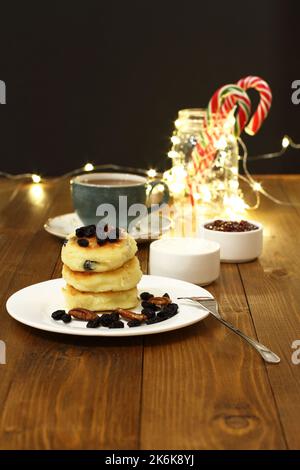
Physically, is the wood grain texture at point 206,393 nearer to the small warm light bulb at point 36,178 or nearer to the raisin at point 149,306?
the raisin at point 149,306

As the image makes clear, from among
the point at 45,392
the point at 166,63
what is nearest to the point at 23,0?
the point at 166,63

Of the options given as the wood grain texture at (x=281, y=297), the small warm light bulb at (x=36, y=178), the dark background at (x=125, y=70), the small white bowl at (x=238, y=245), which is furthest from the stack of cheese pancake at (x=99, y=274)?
the dark background at (x=125, y=70)

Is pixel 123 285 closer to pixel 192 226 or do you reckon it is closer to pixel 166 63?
pixel 192 226

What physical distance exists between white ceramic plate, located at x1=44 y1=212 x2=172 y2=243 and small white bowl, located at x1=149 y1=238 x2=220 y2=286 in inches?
10.0

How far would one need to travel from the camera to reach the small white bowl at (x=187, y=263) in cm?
168

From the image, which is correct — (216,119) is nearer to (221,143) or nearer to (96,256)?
(221,143)

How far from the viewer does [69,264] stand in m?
1.43

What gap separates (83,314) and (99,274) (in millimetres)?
73

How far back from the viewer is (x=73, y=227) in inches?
83.5

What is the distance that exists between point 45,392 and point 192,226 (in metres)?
1.05

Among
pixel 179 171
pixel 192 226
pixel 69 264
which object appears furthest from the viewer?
pixel 179 171

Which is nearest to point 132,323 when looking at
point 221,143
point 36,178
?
point 221,143

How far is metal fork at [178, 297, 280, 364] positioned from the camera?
1294 mm

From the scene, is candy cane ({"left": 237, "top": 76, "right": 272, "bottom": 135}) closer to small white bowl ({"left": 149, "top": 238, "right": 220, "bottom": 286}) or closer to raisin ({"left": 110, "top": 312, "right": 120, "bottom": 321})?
small white bowl ({"left": 149, "top": 238, "right": 220, "bottom": 286})
